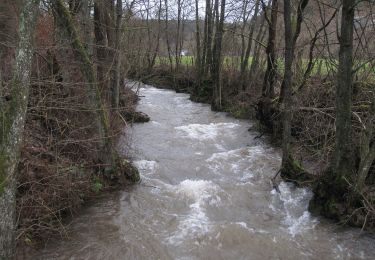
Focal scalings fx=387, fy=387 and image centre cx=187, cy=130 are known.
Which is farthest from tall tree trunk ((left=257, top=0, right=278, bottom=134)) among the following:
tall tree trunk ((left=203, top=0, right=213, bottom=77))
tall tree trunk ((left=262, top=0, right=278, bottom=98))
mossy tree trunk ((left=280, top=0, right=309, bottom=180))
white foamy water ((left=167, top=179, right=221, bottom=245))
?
tall tree trunk ((left=203, top=0, right=213, bottom=77))

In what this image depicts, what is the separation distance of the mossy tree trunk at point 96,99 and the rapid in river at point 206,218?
586 millimetres

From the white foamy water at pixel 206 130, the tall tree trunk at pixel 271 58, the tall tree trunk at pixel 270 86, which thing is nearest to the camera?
the tall tree trunk at pixel 271 58

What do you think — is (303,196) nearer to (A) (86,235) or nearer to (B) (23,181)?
(A) (86,235)

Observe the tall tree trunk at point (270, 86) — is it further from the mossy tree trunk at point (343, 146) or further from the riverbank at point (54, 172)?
Result: the riverbank at point (54, 172)

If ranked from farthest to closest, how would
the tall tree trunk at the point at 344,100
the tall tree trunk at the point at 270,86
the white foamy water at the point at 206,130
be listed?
1. the white foamy water at the point at 206,130
2. the tall tree trunk at the point at 270,86
3. the tall tree trunk at the point at 344,100

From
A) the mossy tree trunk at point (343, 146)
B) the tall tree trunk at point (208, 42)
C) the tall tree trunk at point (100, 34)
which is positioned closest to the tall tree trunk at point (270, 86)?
the tall tree trunk at point (100, 34)

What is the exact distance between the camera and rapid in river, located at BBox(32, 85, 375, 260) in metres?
6.58

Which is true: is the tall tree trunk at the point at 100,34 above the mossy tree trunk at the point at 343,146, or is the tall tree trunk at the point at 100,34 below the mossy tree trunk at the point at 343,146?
above

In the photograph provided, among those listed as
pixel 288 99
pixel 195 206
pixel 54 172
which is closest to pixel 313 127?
pixel 288 99

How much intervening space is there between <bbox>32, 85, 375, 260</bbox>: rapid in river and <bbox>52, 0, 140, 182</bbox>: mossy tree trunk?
1.92 ft

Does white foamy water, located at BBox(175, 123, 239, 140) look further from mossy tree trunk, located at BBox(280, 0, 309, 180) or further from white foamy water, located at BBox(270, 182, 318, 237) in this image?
white foamy water, located at BBox(270, 182, 318, 237)

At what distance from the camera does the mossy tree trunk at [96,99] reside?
301 inches

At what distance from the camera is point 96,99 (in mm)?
8500

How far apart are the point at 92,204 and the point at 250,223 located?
10.8 ft
